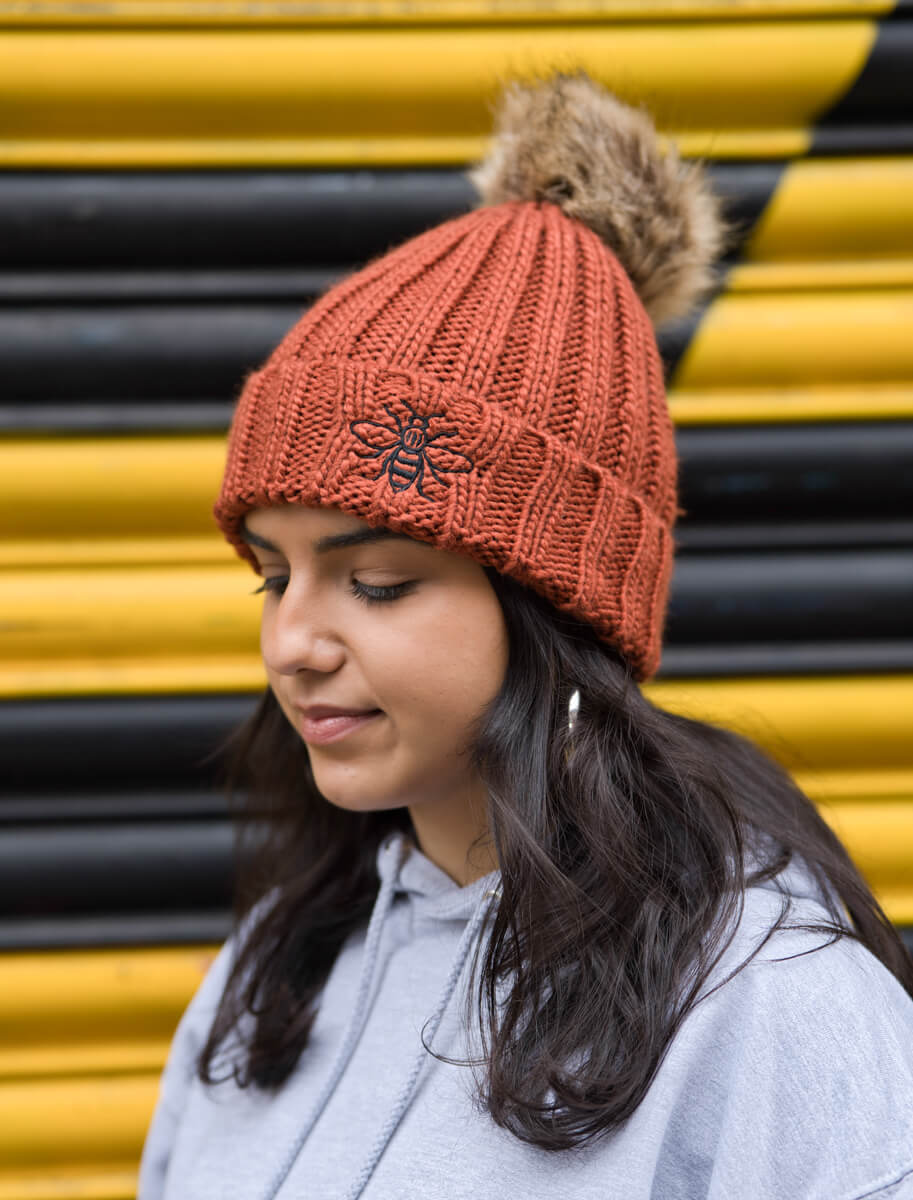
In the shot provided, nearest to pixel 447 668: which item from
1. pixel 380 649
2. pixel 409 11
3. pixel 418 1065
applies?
pixel 380 649

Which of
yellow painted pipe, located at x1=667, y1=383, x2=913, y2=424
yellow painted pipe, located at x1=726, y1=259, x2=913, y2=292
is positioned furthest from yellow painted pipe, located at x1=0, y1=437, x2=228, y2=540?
yellow painted pipe, located at x1=726, y1=259, x2=913, y2=292

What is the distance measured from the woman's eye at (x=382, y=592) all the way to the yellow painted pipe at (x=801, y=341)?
40.5 inches

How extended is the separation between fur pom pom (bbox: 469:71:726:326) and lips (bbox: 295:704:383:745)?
0.86 metres

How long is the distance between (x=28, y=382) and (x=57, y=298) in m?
0.18

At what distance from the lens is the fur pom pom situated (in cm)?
144

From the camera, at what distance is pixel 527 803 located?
1.17 metres

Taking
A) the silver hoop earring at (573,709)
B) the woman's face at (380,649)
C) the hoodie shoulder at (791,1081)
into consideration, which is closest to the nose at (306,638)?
the woman's face at (380,649)

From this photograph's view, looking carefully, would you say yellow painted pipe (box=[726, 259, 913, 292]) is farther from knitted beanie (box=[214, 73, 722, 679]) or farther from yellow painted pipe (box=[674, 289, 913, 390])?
knitted beanie (box=[214, 73, 722, 679])

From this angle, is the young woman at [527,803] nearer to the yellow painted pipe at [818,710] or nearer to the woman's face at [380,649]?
the woman's face at [380,649]

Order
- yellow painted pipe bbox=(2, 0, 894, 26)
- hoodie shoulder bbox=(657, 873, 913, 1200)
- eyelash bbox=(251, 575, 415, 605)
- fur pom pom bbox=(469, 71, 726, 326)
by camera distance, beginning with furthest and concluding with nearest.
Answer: yellow painted pipe bbox=(2, 0, 894, 26), fur pom pom bbox=(469, 71, 726, 326), eyelash bbox=(251, 575, 415, 605), hoodie shoulder bbox=(657, 873, 913, 1200)

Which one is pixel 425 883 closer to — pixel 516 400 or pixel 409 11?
pixel 516 400

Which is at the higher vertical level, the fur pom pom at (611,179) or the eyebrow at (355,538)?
the fur pom pom at (611,179)

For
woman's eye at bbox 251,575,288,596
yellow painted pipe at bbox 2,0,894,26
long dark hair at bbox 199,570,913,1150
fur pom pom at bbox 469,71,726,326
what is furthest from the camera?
yellow painted pipe at bbox 2,0,894,26

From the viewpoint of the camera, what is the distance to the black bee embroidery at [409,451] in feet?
3.76
